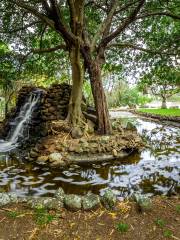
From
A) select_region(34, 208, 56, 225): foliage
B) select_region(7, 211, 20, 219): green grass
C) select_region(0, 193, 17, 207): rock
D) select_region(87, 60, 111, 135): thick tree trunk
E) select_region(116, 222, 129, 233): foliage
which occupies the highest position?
select_region(87, 60, 111, 135): thick tree trunk

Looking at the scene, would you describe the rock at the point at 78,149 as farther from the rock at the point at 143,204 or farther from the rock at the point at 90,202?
the rock at the point at 143,204

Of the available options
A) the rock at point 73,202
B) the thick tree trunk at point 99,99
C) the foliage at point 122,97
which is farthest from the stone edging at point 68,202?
the foliage at point 122,97

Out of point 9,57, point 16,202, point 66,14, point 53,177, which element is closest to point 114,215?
point 16,202

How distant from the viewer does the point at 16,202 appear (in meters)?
4.57

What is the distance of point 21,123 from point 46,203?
1001cm

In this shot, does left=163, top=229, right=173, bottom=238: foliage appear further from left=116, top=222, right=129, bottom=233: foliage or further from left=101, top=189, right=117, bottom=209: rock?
left=101, top=189, right=117, bottom=209: rock

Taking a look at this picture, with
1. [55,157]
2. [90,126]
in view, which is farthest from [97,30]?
[55,157]

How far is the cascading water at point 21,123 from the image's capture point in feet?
40.2

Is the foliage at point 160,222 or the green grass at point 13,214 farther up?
the green grass at point 13,214

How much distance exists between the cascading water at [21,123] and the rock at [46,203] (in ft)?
22.6

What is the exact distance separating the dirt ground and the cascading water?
23.9 feet

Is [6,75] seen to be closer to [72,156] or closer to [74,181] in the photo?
[72,156]

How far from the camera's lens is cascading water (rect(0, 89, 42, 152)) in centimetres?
1225

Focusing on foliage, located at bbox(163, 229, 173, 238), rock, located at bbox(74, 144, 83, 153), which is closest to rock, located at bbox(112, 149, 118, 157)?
rock, located at bbox(74, 144, 83, 153)
